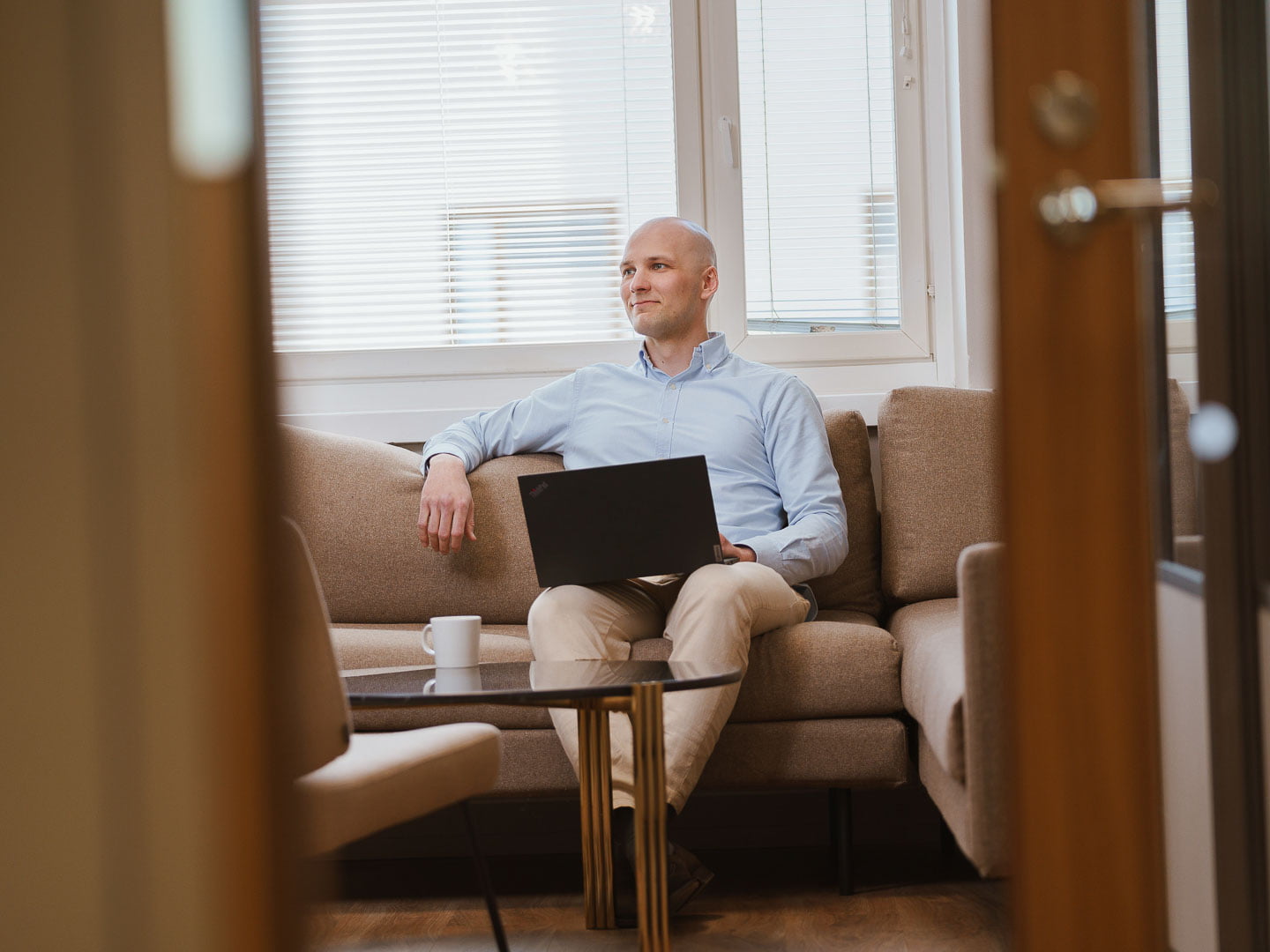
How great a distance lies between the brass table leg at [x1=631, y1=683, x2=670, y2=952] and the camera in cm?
163

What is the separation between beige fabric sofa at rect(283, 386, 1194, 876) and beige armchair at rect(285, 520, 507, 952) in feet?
2.31

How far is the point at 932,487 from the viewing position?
8.68 ft

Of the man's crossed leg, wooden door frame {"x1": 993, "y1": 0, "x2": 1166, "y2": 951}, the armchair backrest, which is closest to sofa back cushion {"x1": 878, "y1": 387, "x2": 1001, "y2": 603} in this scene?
the man's crossed leg

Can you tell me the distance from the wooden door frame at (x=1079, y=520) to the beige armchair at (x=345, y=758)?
1.88ft

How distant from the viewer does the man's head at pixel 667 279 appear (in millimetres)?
2855

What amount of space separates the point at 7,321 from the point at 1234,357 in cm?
101

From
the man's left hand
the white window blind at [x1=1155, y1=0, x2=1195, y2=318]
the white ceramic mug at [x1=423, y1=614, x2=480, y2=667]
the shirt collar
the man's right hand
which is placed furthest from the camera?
the shirt collar

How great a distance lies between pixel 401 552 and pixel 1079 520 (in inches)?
75.3

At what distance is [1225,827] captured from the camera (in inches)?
38.9

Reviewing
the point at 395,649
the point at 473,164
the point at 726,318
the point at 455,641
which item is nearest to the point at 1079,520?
the point at 455,641

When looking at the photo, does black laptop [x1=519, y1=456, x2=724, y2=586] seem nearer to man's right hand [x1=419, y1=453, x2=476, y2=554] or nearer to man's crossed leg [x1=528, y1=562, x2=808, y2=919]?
man's crossed leg [x1=528, y1=562, x2=808, y2=919]

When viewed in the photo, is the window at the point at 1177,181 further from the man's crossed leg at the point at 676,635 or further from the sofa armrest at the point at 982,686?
the man's crossed leg at the point at 676,635

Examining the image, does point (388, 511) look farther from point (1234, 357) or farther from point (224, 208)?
point (1234, 357)

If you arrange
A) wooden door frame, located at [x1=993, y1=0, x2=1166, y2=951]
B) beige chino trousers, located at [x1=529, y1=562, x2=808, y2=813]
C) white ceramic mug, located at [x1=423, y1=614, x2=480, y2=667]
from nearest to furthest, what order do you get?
wooden door frame, located at [x1=993, y1=0, x2=1166, y2=951]
white ceramic mug, located at [x1=423, y1=614, x2=480, y2=667]
beige chino trousers, located at [x1=529, y1=562, x2=808, y2=813]
